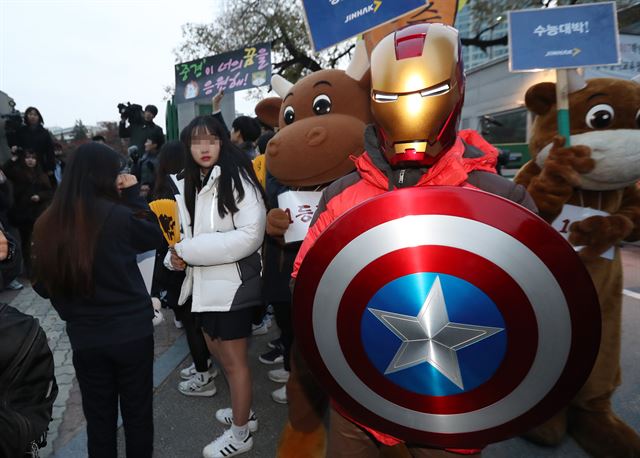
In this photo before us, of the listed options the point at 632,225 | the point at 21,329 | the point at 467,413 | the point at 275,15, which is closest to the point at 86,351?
the point at 21,329

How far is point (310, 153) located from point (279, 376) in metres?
2.05

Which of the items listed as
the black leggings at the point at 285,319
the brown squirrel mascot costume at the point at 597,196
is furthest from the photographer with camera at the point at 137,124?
the brown squirrel mascot costume at the point at 597,196

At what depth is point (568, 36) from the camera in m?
2.26

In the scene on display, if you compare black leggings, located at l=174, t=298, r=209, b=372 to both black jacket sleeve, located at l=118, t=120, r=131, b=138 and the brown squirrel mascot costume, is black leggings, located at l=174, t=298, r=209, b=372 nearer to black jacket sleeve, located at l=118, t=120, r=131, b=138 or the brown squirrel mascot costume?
the brown squirrel mascot costume

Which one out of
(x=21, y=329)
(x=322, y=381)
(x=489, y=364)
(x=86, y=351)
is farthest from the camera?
(x=86, y=351)

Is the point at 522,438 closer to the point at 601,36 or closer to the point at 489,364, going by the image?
the point at 489,364

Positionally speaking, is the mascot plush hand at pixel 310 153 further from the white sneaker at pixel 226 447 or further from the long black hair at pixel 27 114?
Answer: the long black hair at pixel 27 114

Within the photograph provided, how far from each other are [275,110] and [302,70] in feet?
48.0

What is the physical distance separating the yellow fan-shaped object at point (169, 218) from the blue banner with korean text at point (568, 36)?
2.22 metres

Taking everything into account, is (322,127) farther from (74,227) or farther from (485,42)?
(485,42)

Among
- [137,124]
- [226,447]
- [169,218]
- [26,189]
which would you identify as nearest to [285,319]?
[226,447]

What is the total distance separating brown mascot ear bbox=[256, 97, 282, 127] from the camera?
9.53 ft

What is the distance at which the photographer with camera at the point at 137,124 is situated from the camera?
7152 millimetres

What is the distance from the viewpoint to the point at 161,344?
13.7ft
